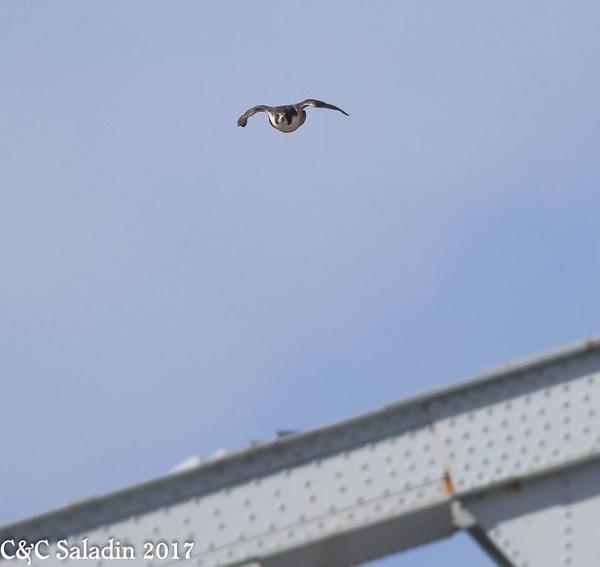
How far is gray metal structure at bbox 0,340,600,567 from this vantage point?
11.0 meters

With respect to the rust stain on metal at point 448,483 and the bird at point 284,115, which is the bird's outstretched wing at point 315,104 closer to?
the bird at point 284,115

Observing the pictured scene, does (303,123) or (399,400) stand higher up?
(303,123)

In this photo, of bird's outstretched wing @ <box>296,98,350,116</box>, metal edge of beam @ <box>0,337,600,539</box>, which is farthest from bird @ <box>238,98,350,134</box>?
metal edge of beam @ <box>0,337,600,539</box>

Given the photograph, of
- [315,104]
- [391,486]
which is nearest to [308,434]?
[391,486]

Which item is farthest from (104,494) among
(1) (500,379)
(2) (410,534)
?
(1) (500,379)

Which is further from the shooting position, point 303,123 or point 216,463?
point 303,123

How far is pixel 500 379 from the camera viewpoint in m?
11.3

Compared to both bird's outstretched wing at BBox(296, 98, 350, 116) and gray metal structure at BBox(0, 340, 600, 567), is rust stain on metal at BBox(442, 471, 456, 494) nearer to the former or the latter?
gray metal structure at BBox(0, 340, 600, 567)

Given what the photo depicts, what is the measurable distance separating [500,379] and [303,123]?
11.8 m

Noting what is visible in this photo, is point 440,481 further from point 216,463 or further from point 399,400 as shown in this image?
point 216,463

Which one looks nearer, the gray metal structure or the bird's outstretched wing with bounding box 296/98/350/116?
the gray metal structure

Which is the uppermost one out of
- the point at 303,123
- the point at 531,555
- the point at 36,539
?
the point at 303,123

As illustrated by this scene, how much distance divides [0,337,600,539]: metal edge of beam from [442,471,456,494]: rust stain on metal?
0.51 meters

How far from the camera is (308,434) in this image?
11.2 meters
